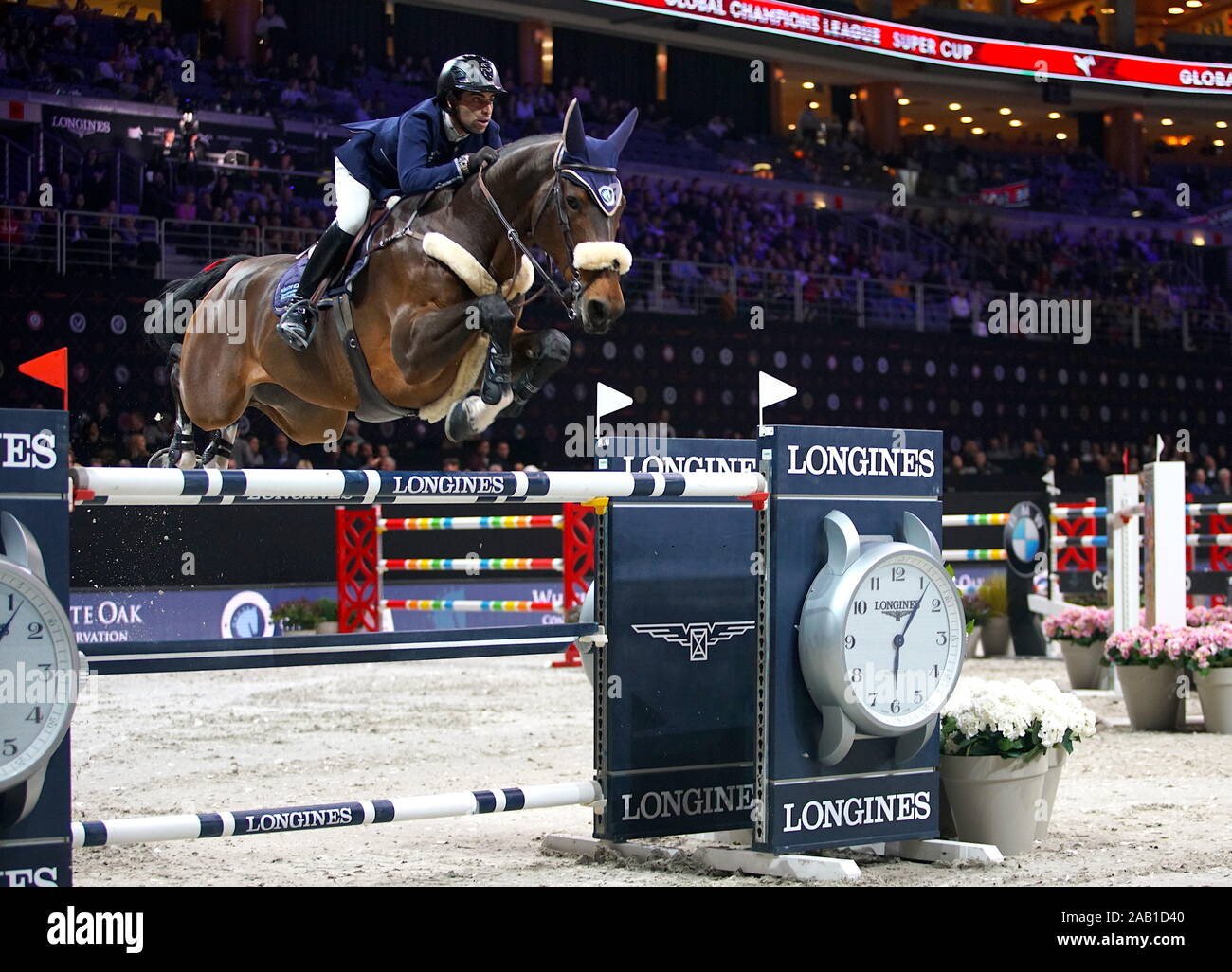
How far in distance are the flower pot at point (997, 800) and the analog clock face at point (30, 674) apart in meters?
2.44

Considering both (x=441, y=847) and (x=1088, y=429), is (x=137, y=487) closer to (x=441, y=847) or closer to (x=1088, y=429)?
(x=441, y=847)

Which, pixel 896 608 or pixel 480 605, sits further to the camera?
pixel 480 605

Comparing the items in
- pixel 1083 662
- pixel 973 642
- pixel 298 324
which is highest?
pixel 298 324

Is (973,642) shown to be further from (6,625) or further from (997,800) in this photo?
(6,625)

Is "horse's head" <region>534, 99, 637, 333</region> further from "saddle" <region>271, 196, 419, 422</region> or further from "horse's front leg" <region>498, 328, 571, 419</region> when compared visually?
"saddle" <region>271, 196, 419, 422</region>

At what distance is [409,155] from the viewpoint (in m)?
5.14

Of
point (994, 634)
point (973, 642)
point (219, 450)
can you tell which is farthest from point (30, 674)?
point (973, 642)

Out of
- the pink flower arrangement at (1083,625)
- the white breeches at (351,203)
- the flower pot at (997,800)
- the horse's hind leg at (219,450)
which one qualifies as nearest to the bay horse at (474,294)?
the white breeches at (351,203)

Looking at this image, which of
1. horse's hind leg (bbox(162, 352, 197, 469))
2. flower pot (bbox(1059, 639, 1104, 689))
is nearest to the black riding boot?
horse's hind leg (bbox(162, 352, 197, 469))

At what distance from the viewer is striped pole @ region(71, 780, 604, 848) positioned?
118 inches

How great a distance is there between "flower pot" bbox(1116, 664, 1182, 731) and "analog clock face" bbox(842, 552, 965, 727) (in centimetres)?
351

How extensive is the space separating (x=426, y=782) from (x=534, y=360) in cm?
168
